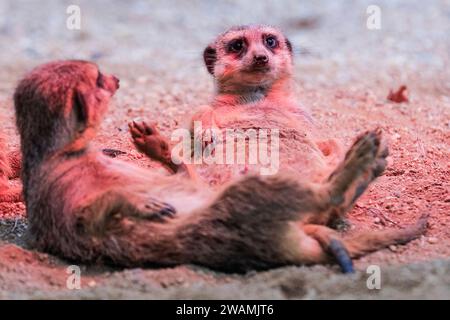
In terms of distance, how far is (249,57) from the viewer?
540 cm

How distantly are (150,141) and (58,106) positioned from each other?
0.77 meters

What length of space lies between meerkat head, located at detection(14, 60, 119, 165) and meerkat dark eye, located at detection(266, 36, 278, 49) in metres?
1.69

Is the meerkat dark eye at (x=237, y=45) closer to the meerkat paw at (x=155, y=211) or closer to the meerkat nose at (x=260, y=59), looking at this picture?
the meerkat nose at (x=260, y=59)

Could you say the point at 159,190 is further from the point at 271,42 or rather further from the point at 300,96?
the point at 300,96

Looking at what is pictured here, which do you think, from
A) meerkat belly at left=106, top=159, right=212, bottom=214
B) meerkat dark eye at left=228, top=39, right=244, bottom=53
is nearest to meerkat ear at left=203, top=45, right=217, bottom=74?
meerkat dark eye at left=228, top=39, right=244, bottom=53

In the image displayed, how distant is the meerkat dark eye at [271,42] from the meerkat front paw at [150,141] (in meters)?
1.24

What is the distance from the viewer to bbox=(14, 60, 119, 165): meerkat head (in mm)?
4105

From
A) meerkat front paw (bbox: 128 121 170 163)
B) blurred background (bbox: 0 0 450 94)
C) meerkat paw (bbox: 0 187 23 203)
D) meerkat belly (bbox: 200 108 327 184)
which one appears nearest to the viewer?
meerkat belly (bbox: 200 108 327 184)

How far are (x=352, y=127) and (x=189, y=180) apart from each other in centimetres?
248

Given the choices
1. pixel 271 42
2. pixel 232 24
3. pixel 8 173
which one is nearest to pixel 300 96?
pixel 271 42

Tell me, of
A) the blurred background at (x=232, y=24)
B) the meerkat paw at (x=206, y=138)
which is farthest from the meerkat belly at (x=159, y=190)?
the blurred background at (x=232, y=24)

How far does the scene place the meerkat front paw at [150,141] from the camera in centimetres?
476

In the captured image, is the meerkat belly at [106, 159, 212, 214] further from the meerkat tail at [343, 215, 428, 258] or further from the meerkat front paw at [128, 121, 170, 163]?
the meerkat tail at [343, 215, 428, 258]

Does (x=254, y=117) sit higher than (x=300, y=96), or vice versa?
(x=300, y=96)
